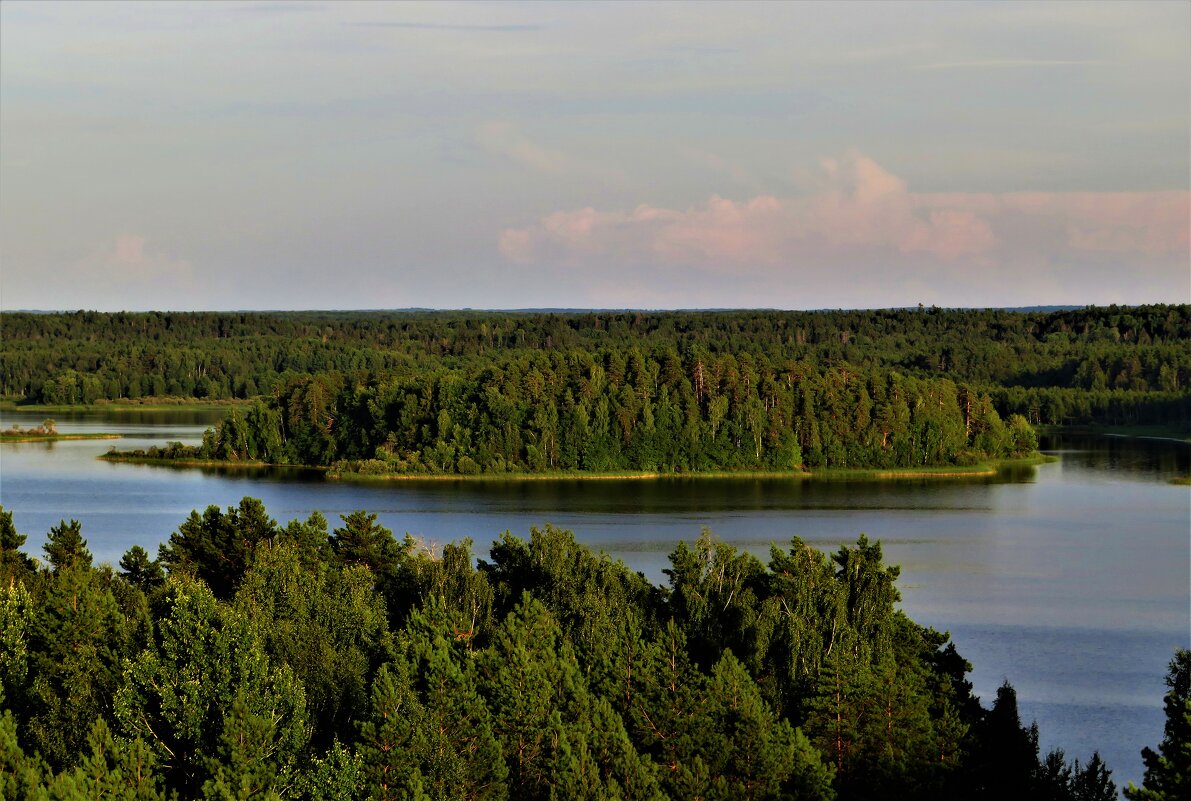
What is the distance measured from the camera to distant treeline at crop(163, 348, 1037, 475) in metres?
70.6

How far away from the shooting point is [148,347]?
133500mm

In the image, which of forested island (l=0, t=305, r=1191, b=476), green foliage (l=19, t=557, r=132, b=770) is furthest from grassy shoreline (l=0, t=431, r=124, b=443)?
green foliage (l=19, t=557, r=132, b=770)

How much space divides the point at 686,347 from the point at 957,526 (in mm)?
58891

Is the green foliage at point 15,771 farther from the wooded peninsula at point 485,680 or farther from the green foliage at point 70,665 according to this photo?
the green foliage at point 70,665

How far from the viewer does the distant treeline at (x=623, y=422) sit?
70.6 m

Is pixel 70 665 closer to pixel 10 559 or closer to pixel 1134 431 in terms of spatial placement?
pixel 10 559

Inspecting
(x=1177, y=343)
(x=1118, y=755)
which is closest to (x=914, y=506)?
(x=1118, y=755)

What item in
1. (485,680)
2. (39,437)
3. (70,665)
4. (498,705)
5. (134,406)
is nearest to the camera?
(498,705)

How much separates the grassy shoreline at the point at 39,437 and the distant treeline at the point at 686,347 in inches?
→ 824

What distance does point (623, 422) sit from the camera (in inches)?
2798

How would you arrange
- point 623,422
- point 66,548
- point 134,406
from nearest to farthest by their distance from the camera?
point 66,548
point 623,422
point 134,406

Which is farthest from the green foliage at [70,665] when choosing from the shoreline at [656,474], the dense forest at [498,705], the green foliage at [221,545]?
the shoreline at [656,474]

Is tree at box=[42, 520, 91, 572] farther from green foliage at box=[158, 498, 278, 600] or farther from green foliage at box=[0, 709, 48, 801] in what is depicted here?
green foliage at box=[0, 709, 48, 801]

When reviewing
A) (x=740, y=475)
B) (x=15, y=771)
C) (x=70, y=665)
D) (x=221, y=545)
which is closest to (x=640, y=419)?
(x=740, y=475)
